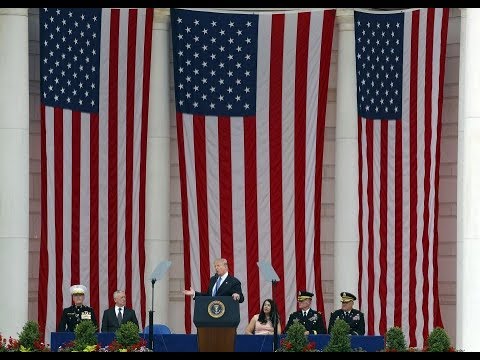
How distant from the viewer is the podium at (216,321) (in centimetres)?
4622

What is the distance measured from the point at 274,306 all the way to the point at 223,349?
8.16 ft

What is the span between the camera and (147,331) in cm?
4872

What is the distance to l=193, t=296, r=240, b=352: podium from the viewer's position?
46219 millimetres

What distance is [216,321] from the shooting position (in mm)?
46312
